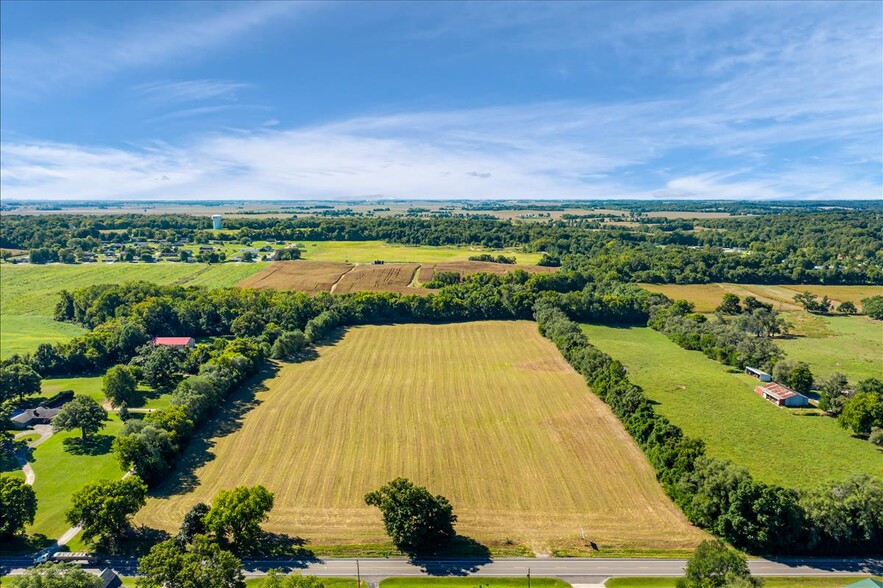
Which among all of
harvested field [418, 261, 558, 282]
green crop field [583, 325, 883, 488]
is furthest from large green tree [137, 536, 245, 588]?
harvested field [418, 261, 558, 282]

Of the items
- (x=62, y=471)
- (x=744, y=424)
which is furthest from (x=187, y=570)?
(x=744, y=424)

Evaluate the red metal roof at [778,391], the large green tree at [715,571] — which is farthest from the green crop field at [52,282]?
the red metal roof at [778,391]

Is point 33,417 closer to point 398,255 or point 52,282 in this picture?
point 52,282

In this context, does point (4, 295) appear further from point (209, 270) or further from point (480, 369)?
point (480, 369)

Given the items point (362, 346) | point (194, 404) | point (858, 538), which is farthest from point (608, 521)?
point (362, 346)

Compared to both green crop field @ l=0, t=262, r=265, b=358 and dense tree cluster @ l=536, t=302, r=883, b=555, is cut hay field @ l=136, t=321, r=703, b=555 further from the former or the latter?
green crop field @ l=0, t=262, r=265, b=358

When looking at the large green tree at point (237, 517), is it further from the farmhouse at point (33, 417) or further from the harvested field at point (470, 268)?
the harvested field at point (470, 268)
